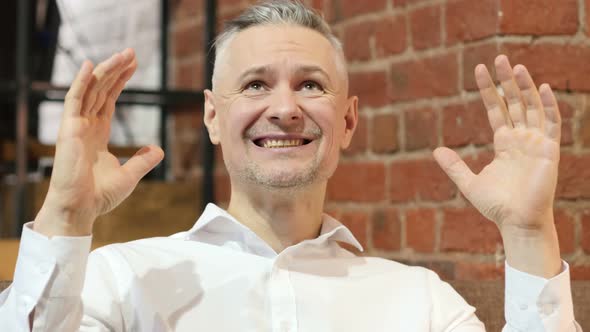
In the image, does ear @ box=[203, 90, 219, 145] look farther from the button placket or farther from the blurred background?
the blurred background

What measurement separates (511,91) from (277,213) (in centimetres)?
45

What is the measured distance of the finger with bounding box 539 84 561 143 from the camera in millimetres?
1330

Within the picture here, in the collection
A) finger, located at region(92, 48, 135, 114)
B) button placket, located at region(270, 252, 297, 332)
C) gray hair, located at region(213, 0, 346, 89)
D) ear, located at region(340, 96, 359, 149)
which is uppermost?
gray hair, located at region(213, 0, 346, 89)

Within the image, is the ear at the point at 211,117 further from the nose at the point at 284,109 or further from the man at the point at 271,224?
the nose at the point at 284,109

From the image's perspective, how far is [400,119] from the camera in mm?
2029

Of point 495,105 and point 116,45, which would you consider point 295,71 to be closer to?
point 495,105

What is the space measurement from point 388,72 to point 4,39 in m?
1.45

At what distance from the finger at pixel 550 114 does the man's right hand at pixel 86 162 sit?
591 millimetres

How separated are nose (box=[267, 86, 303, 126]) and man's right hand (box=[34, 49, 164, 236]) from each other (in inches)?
10.5

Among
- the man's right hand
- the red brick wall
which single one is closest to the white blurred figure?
the red brick wall

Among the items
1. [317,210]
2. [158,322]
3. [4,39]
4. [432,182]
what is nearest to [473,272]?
[432,182]

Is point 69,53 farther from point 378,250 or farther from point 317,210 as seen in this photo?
point 317,210

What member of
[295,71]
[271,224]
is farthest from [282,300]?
[295,71]

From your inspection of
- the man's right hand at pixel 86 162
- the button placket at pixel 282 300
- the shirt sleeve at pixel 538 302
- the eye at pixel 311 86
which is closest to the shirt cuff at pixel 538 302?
the shirt sleeve at pixel 538 302
